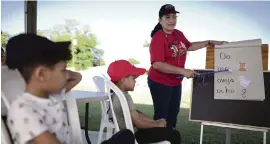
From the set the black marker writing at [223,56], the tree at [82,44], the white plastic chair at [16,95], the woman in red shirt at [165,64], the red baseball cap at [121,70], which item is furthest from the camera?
the tree at [82,44]

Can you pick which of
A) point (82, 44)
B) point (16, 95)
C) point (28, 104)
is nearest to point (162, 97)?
point (16, 95)

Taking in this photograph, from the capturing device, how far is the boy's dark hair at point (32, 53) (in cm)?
97

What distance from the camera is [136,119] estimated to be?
5.74 ft

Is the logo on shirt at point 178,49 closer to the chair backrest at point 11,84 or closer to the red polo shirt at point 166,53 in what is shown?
the red polo shirt at point 166,53

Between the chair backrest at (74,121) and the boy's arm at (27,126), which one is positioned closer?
the boy's arm at (27,126)

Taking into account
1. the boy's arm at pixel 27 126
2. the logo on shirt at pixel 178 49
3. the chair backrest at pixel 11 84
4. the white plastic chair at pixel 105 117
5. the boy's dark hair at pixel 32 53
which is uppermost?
the logo on shirt at pixel 178 49

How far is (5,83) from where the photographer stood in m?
1.17

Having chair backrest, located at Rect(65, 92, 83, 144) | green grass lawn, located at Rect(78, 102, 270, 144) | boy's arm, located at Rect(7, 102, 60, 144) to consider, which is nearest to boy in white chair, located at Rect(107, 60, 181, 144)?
chair backrest, located at Rect(65, 92, 83, 144)

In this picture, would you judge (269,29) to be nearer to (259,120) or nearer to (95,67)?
(259,120)

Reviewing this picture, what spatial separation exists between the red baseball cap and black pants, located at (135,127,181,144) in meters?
0.34

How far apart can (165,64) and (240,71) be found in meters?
0.57

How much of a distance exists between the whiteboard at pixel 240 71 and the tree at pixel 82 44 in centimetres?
411

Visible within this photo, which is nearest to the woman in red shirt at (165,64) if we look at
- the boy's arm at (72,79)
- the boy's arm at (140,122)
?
the boy's arm at (140,122)

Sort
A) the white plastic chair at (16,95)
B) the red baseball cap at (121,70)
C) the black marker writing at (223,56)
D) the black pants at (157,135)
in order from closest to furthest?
the white plastic chair at (16,95) < the black pants at (157,135) < the red baseball cap at (121,70) < the black marker writing at (223,56)
